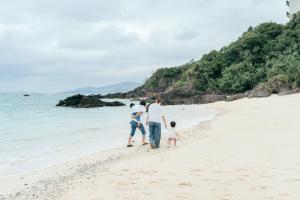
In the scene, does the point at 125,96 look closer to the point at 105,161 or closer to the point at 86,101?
the point at 86,101

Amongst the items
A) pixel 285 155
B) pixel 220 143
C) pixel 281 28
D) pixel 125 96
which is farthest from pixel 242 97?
pixel 125 96

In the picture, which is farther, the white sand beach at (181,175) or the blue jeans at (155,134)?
the blue jeans at (155,134)

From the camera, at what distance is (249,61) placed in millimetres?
65750

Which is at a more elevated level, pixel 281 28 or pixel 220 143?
pixel 281 28

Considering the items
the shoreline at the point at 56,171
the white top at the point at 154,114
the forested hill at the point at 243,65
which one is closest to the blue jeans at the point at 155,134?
the white top at the point at 154,114

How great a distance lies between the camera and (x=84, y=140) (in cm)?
2186

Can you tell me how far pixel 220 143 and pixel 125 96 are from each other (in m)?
87.3

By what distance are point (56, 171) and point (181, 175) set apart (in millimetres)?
4204

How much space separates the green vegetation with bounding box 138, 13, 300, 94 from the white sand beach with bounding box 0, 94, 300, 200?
145 ft

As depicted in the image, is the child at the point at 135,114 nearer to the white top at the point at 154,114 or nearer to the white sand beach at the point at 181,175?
the white top at the point at 154,114

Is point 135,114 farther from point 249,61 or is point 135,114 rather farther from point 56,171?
point 249,61

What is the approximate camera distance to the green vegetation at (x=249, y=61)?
61.0 meters

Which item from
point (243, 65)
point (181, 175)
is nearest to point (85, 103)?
point (243, 65)

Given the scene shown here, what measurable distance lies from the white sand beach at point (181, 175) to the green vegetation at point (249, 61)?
44.1 metres
